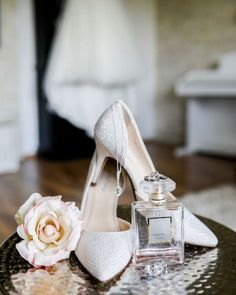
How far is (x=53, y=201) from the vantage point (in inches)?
30.7

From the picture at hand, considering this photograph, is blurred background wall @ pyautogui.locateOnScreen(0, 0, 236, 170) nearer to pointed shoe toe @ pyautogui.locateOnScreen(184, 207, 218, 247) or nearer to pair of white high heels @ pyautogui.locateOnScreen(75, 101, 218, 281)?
pair of white high heels @ pyautogui.locateOnScreen(75, 101, 218, 281)

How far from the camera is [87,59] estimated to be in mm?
3590

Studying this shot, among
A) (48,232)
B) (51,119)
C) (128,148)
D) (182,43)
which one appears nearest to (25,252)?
(48,232)

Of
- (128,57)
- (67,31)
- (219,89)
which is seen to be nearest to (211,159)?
(219,89)

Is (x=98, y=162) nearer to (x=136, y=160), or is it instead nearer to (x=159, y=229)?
(x=136, y=160)

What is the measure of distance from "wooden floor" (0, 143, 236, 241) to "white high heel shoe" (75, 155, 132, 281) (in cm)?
114

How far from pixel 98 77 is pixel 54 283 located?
3.02m

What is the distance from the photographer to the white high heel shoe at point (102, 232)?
2.43 feet

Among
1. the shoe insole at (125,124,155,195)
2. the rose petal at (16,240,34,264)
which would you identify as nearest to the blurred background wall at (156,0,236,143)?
the shoe insole at (125,124,155,195)

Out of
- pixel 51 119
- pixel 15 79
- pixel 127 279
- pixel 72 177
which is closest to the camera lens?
pixel 127 279

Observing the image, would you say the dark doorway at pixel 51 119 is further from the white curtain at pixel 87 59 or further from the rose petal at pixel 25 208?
the rose petal at pixel 25 208

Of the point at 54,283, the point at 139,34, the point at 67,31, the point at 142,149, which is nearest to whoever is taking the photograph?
the point at 54,283

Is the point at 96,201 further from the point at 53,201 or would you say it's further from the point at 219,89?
the point at 219,89

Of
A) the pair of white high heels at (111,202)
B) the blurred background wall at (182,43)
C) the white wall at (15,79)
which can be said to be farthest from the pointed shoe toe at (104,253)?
the blurred background wall at (182,43)
